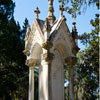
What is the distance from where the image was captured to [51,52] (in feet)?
33.6

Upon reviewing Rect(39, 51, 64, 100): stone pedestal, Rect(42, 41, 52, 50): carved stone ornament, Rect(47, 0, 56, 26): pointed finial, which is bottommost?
Rect(39, 51, 64, 100): stone pedestal

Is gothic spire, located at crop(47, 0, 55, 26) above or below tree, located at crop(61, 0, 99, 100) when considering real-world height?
above

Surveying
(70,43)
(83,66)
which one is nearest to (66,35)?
(70,43)

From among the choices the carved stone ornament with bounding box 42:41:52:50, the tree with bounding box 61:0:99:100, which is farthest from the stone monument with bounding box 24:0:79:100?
the tree with bounding box 61:0:99:100

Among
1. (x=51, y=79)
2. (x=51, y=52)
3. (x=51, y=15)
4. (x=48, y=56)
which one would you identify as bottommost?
(x=51, y=79)

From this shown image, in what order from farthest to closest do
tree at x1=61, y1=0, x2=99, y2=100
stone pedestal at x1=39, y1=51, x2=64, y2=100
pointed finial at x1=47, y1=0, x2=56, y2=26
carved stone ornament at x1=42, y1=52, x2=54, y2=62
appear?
1. tree at x1=61, y1=0, x2=99, y2=100
2. pointed finial at x1=47, y1=0, x2=56, y2=26
3. carved stone ornament at x1=42, y1=52, x2=54, y2=62
4. stone pedestal at x1=39, y1=51, x2=64, y2=100

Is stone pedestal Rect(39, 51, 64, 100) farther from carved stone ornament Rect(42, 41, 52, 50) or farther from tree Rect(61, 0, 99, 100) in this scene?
tree Rect(61, 0, 99, 100)

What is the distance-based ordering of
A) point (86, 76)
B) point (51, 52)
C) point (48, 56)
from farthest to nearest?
1. point (86, 76)
2. point (51, 52)
3. point (48, 56)

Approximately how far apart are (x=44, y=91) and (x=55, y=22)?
4022 mm

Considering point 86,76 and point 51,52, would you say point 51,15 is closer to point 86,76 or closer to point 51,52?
point 51,52

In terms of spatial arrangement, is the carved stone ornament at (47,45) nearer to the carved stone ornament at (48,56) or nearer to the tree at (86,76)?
the carved stone ornament at (48,56)

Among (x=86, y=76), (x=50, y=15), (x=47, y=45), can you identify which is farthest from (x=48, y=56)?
(x=86, y=76)

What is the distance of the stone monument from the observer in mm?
9914

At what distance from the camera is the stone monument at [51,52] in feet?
32.5
